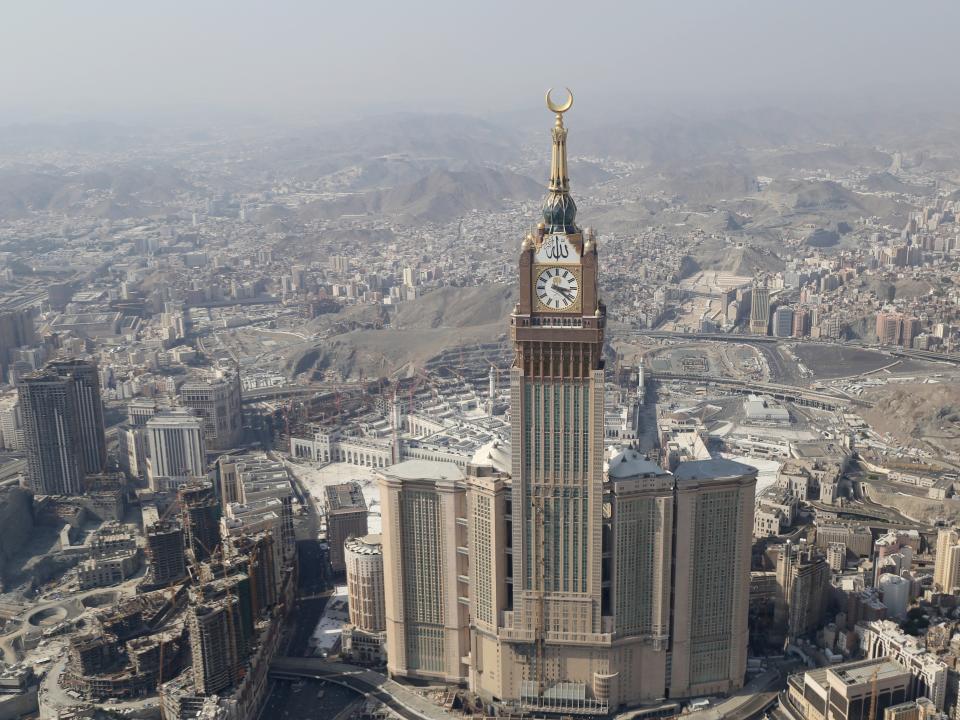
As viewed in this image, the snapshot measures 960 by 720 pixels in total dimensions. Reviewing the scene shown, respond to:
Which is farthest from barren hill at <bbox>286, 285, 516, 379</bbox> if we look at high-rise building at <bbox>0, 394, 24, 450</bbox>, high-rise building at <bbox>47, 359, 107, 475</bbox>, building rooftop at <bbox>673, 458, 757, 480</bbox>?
building rooftop at <bbox>673, 458, 757, 480</bbox>

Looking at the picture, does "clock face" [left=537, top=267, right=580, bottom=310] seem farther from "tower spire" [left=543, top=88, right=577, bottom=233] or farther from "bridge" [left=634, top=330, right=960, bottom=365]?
"bridge" [left=634, top=330, right=960, bottom=365]

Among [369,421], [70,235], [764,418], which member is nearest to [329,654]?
[369,421]

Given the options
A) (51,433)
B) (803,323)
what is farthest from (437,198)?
(51,433)

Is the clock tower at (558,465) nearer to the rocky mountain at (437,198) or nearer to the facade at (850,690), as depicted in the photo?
the facade at (850,690)

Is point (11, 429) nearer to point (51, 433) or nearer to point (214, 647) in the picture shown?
point (51, 433)

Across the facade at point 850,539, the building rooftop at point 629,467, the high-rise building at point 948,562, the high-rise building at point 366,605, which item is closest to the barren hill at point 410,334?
the facade at point 850,539
